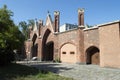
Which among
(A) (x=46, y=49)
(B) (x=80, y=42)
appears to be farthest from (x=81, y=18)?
(A) (x=46, y=49)

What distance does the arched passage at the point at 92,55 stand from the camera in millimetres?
26375

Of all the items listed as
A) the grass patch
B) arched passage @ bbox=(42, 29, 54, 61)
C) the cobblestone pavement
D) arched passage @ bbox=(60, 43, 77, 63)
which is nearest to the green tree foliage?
the grass patch

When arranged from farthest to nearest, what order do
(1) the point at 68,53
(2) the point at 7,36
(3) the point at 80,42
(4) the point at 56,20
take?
(4) the point at 56,20 < (1) the point at 68,53 < (3) the point at 80,42 < (2) the point at 7,36

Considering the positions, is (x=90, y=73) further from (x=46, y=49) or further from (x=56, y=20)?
(x=46, y=49)

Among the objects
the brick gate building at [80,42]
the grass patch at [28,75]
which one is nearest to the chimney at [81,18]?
the brick gate building at [80,42]

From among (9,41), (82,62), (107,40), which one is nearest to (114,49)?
(107,40)

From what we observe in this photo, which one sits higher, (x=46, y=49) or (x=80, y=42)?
(x=80, y=42)

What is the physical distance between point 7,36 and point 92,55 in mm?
11508

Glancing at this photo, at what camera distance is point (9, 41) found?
23.5 metres

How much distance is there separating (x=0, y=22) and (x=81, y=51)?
11.6m

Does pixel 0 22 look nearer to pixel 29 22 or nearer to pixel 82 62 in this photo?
pixel 82 62

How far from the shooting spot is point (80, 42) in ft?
91.4

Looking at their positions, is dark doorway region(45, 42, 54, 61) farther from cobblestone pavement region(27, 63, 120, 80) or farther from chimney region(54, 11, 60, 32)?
cobblestone pavement region(27, 63, 120, 80)

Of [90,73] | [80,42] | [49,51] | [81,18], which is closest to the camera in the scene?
[90,73]
